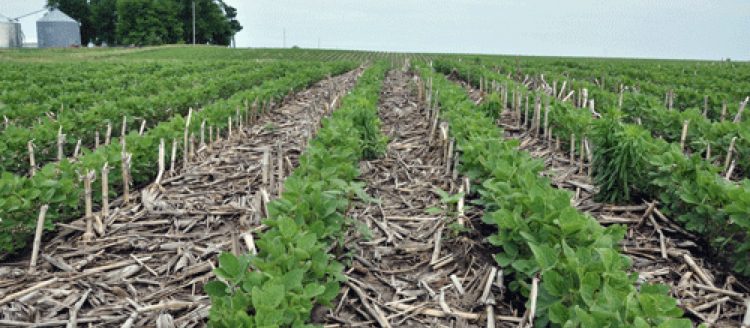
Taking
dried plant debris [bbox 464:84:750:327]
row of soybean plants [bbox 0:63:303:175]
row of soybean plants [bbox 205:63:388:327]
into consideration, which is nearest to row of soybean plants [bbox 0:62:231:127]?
row of soybean plants [bbox 0:63:303:175]

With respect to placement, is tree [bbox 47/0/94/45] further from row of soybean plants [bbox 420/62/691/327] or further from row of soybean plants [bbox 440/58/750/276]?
row of soybean plants [bbox 420/62/691/327]

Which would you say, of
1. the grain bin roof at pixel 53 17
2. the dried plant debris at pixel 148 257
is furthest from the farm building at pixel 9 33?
the dried plant debris at pixel 148 257

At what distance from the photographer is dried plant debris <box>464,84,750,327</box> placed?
431 centimetres

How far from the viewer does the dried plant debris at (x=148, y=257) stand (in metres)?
4.12

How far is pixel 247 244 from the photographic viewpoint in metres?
4.74

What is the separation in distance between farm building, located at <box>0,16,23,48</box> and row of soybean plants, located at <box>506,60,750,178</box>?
6395cm

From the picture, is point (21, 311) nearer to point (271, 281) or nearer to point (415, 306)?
point (271, 281)

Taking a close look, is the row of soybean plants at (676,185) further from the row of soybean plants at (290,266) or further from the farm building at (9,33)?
the farm building at (9,33)

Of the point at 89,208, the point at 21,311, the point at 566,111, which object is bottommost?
the point at 21,311

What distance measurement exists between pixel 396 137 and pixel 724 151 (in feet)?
15.2

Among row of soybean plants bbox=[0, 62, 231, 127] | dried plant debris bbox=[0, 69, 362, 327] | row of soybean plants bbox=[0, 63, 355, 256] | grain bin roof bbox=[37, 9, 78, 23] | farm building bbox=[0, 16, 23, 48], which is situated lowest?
dried plant debris bbox=[0, 69, 362, 327]

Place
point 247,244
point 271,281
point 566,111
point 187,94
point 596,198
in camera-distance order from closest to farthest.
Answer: point 271,281, point 247,244, point 596,198, point 566,111, point 187,94

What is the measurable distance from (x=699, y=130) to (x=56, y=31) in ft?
250

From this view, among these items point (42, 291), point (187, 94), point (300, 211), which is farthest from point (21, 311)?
point (187, 94)
